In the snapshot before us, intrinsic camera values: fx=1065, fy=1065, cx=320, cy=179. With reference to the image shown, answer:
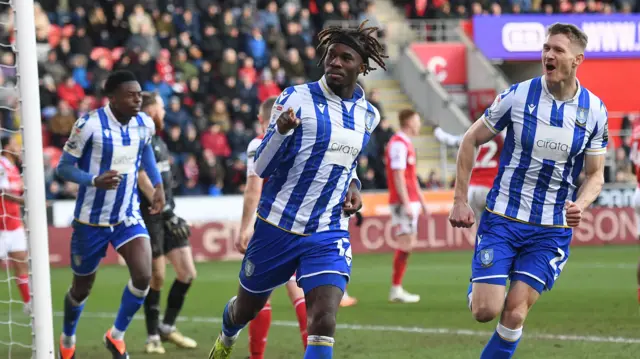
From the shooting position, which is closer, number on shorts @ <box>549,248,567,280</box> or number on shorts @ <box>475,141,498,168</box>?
number on shorts @ <box>549,248,567,280</box>

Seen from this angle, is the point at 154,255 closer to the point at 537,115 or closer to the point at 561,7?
the point at 537,115

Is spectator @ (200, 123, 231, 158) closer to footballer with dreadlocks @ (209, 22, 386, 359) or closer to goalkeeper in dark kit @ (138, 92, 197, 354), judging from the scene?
goalkeeper in dark kit @ (138, 92, 197, 354)

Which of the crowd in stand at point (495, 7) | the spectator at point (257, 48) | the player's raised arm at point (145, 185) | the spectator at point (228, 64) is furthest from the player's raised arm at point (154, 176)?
the crowd in stand at point (495, 7)

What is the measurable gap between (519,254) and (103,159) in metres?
3.21

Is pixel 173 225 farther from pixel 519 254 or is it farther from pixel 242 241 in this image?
pixel 519 254

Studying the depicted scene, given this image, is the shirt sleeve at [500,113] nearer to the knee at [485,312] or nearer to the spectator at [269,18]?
the knee at [485,312]

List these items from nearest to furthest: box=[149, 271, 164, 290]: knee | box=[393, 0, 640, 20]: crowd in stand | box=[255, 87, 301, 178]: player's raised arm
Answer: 1. box=[255, 87, 301, 178]: player's raised arm
2. box=[149, 271, 164, 290]: knee
3. box=[393, 0, 640, 20]: crowd in stand

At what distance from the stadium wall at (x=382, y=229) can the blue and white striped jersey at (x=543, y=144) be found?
1271 centimetres

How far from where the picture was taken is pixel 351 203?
6164 mm

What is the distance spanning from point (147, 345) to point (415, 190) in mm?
5167

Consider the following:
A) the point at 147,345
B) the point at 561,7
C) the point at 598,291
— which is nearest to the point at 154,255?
the point at 147,345

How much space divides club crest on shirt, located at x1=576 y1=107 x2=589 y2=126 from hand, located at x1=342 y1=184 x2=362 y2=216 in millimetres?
1387

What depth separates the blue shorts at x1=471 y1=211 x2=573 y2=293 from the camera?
6.28 meters

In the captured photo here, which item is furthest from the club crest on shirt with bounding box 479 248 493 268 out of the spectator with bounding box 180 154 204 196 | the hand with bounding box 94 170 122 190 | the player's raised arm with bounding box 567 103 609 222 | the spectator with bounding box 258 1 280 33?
the spectator with bounding box 258 1 280 33
